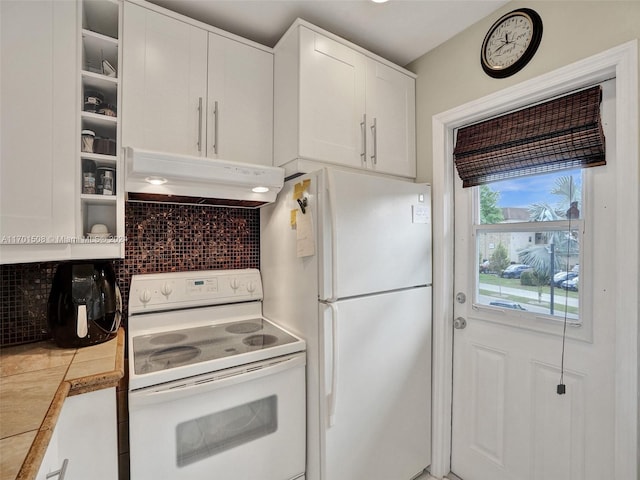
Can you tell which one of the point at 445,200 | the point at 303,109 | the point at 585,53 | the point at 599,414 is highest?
the point at 585,53

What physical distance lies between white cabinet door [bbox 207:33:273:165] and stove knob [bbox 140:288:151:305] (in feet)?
2.50

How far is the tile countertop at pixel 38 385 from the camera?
68 cm

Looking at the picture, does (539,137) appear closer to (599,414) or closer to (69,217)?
(599,414)

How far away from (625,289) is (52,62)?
2.34 metres

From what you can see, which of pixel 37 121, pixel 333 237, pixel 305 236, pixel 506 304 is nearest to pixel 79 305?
pixel 37 121

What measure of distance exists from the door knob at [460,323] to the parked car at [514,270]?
0.34 meters

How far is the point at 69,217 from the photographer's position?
1.23 metres

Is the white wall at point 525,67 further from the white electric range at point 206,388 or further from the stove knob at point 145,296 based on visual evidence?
the stove knob at point 145,296

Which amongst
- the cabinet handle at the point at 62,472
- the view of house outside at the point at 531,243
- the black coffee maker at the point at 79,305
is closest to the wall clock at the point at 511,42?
the view of house outside at the point at 531,243

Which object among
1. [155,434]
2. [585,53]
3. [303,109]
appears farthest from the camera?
[303,109]

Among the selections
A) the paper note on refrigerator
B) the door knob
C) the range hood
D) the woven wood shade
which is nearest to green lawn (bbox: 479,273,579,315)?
the door knob

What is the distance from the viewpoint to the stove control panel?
160cm

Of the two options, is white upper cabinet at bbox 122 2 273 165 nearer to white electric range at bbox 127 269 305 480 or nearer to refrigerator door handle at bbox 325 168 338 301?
refrigerator door handle at bbox 325 168 338 301

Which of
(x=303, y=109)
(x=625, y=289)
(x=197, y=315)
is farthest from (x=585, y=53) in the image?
(x=197, y=315)
